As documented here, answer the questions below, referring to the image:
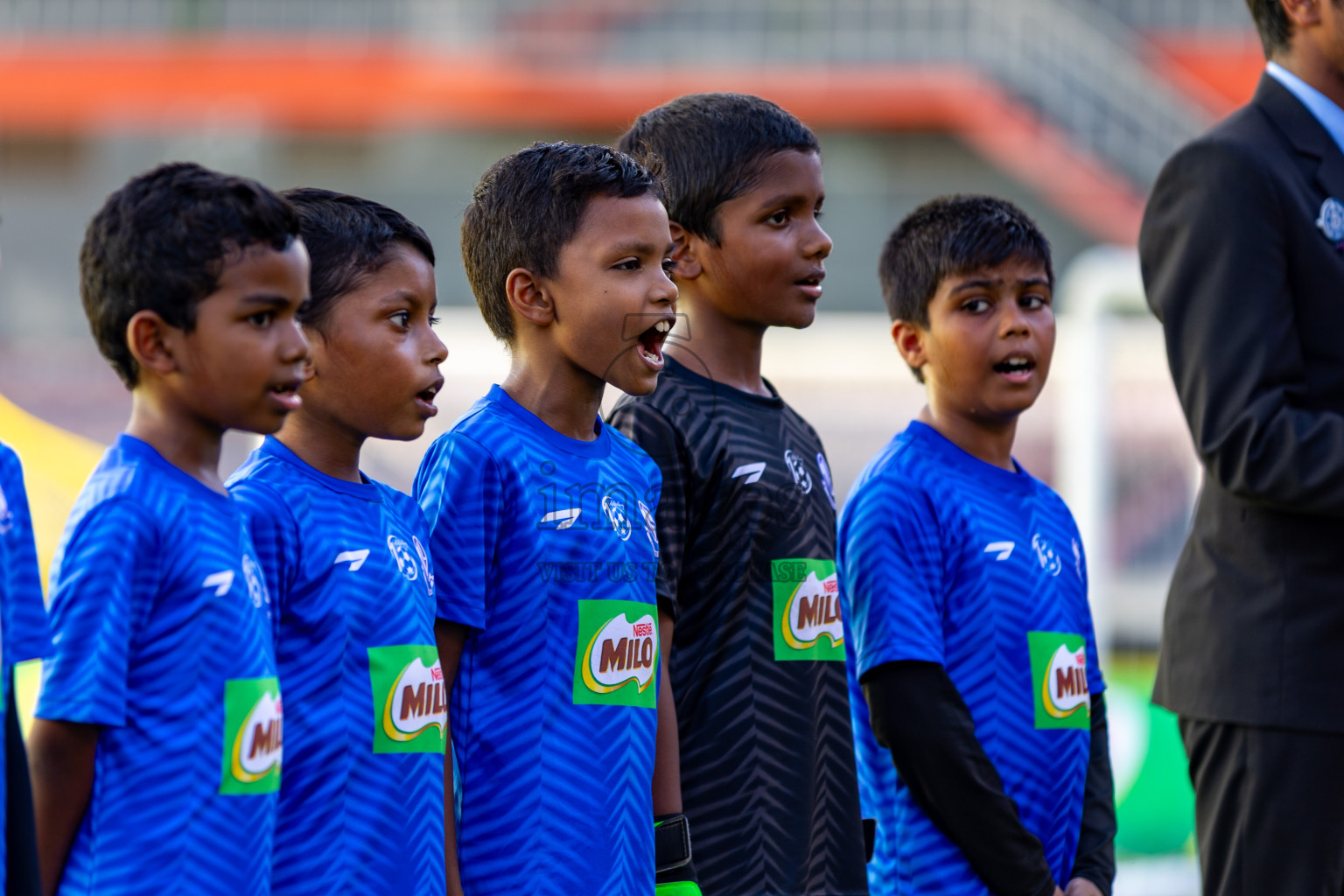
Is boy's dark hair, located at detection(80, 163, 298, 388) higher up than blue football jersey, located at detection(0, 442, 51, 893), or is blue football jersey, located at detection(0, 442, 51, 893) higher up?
boy's dark hair, located at detection(80, 163, 298, 388)

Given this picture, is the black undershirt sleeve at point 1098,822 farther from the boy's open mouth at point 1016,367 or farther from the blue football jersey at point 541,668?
the blue football jersey at point 541,668

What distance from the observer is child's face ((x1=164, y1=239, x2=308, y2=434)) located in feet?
4.86

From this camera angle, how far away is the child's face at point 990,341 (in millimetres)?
2170

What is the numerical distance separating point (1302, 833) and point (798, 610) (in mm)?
704

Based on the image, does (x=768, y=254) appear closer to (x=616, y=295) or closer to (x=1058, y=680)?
(x=616, y=295)

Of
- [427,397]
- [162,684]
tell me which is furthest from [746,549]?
[162,684]

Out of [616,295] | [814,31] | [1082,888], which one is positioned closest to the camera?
[616,295]

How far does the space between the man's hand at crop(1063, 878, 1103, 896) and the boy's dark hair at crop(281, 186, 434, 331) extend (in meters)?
1.19

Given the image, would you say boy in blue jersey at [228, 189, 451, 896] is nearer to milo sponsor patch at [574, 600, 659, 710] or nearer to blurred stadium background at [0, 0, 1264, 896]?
milo sponsor patch at [574, 600, 659, 710]

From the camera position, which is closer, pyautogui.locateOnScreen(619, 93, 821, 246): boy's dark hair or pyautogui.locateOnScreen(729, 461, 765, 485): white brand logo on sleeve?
pyautogui.locateOnScreen(729, 461, 765, 485): white brand logo on sleeve

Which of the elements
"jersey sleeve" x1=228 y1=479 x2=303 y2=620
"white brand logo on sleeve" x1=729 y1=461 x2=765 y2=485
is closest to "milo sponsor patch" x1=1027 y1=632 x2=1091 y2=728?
"white brand logo on sleeve" x1=729 y1=461 x2=765 y2=485

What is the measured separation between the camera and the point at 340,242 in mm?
1714

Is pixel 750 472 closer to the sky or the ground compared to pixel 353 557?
closer to the sky

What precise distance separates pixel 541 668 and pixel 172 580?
0.46 meters
